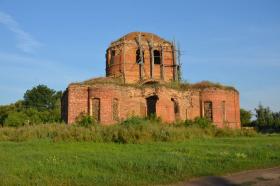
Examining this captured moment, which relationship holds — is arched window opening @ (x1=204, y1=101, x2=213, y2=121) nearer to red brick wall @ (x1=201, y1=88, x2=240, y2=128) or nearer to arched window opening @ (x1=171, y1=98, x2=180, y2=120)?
red brick wall @ (x1=201, y1=88, x2=240, y2=128)

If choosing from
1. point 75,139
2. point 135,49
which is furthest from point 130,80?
point 75,139

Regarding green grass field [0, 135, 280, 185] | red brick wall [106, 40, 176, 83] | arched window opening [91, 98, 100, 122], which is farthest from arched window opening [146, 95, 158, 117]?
green grass field [0, 135, 280, 185]

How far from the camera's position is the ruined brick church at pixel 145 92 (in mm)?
29500

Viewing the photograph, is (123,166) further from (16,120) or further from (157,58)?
(16,120)

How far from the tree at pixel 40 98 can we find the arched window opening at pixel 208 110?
3833cm

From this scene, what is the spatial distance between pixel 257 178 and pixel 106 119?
66.6ft

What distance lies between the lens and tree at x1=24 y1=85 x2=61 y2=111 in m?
65.5

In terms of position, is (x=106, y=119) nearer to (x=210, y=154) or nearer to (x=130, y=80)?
(x=130, y=80)

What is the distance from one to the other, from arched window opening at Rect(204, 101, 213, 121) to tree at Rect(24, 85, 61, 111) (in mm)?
38332

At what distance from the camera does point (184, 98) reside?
3269 centimetres

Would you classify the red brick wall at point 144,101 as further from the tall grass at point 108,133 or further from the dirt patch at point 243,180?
the dirt patch at point 243,180

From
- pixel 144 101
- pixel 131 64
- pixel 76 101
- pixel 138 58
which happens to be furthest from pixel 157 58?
pixel 76 101

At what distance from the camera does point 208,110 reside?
32.7 metres

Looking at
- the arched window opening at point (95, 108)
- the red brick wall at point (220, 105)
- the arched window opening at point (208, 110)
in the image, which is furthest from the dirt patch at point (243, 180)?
the arched window opening at point (208, 110)
